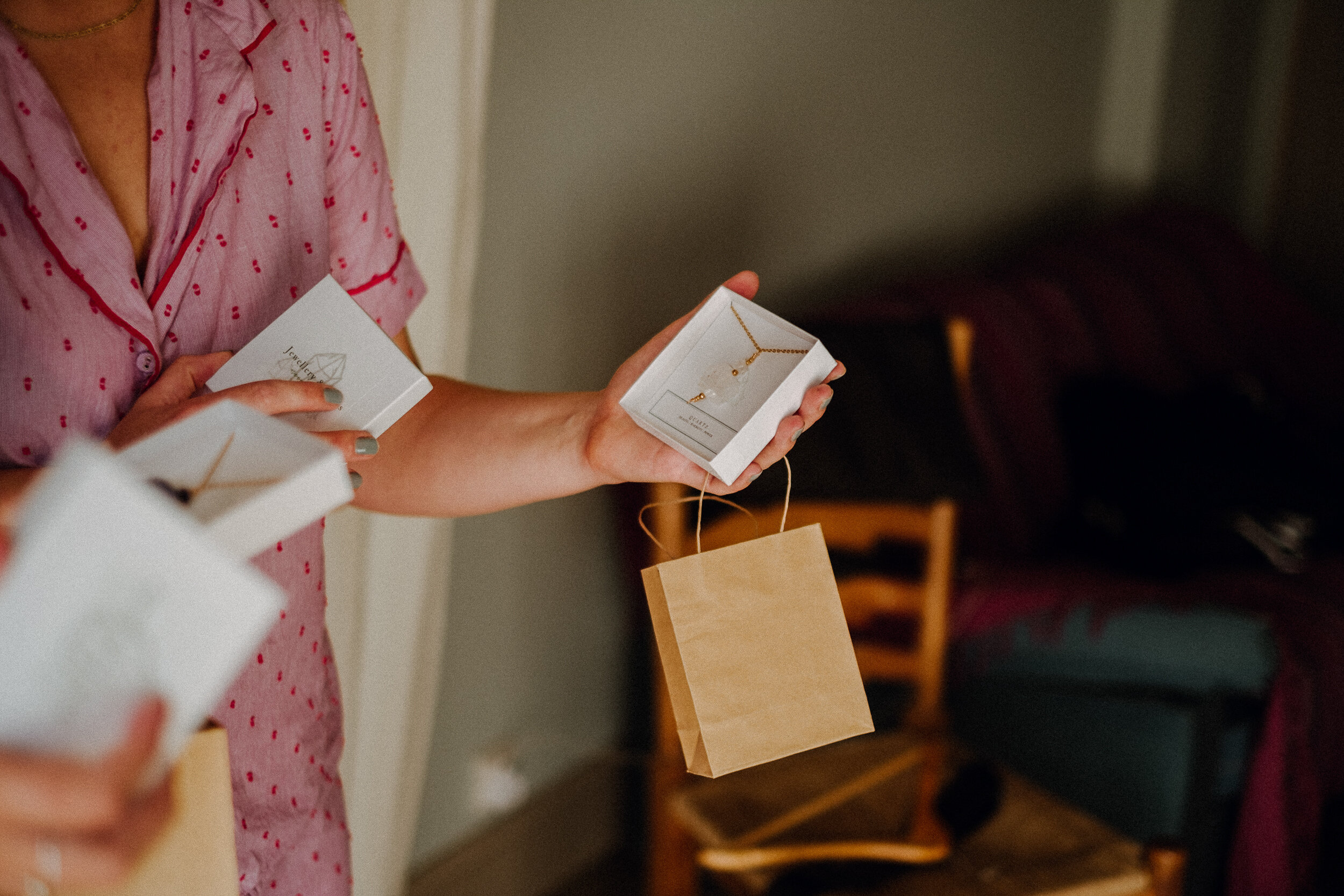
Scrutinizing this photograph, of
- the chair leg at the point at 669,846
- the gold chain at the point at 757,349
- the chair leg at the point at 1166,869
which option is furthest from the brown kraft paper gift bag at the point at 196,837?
the chair leg at the point at 1166,869

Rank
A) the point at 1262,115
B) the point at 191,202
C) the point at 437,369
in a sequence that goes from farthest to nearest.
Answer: the point at 1262,115
the point at 437,369
the point at 191,202

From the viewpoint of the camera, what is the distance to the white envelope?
36 cm

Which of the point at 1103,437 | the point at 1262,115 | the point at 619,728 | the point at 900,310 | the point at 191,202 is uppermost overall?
the point at 1262,115

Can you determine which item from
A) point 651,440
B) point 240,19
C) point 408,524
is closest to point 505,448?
point 651,440

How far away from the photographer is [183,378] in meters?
0.54

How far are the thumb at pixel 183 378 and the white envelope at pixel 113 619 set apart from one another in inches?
6.4

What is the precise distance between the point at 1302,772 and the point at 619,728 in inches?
46.2

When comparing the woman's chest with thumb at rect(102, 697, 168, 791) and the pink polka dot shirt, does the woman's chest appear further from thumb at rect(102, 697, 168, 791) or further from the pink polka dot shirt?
thumb at rect(102, 697, 168, 791)

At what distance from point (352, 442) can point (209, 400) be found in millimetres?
78

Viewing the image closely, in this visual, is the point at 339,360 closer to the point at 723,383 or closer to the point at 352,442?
the point at 352,442

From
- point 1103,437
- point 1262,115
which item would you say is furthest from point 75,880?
point 1262,115

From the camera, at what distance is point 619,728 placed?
1.92m

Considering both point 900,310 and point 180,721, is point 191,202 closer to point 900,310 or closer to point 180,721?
point 180,721

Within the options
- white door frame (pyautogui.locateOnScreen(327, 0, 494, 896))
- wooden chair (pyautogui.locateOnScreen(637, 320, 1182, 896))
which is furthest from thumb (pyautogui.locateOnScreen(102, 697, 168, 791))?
wooden chair (pyautogui.locateOnScreen(637, 320, 1182, 896))
